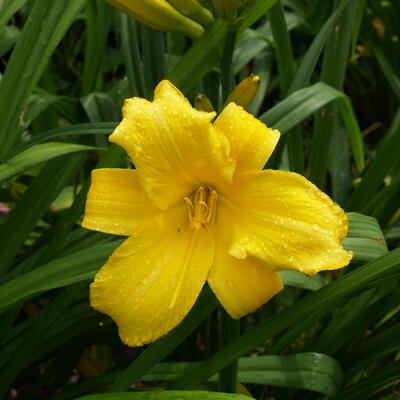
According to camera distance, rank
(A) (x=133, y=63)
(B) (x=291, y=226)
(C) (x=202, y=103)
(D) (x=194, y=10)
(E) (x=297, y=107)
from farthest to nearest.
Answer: (A) (x=133, y=63) < (E) (x=297, y=107) < (D) (x=194, y=10) < (C) (x=202, y=103) < (B) (x=291, y=226)

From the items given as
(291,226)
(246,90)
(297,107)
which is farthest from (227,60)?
(291,226)

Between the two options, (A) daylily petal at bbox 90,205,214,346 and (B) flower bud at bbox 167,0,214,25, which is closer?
(A) daylily petal at bbox 90,205,214,346

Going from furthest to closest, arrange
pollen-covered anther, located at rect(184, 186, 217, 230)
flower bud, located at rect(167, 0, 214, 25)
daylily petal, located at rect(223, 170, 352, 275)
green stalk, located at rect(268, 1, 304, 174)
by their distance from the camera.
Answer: green stalk, located at rect(268, 1, 304, 174) < flower bud, located at rect(167, 0, 214, 25) < pollen-covered anther, located at rect(184, 186, 217, 230) < daylily petal, located at rect(223, 170, 352, 275)

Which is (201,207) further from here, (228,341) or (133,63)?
Answer: (133,63)

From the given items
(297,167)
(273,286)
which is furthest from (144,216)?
(297,167)

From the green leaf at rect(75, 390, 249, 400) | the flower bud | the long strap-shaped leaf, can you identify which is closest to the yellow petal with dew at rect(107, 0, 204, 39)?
the flower bud

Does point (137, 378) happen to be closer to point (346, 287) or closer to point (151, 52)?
point (346, 287)

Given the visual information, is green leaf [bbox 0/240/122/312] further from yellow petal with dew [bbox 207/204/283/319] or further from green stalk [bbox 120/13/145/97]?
green stalk [bbox 120/13/145/97]
